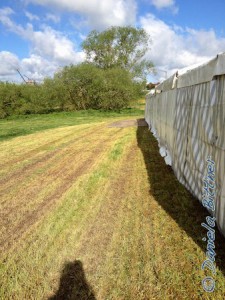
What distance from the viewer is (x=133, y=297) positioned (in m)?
2.65

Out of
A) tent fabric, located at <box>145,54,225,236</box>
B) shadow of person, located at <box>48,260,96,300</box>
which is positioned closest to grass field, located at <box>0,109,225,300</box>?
shadow of person, located at <box>48,260,96,300</box>

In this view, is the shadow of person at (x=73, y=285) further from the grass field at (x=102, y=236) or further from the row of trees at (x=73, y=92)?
the row of trees at (x=73, y=92)

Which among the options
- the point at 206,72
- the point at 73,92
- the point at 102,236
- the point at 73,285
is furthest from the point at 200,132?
the point at 73,92

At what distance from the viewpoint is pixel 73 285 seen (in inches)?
113

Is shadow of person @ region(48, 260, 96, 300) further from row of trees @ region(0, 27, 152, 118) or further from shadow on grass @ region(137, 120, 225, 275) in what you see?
row of trees @ region(0, 27, 152, 118)

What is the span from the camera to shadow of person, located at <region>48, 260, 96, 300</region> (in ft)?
8.91

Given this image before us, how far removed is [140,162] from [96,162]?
136 centimetres

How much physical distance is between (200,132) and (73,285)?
9.91 feet

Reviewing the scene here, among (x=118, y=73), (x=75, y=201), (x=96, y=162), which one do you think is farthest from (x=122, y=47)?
(x=75, y=201)

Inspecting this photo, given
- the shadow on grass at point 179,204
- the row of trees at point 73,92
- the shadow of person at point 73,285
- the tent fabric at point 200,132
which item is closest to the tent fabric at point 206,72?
the tent fabric at point 200,132

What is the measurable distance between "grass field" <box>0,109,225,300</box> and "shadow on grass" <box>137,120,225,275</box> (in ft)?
0.05

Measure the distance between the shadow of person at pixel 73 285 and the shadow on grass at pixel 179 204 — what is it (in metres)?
1.55

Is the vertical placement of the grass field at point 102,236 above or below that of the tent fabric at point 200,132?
below

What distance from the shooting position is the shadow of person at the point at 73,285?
2.71m
